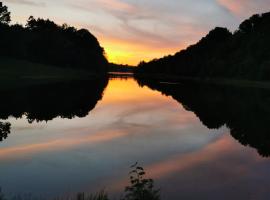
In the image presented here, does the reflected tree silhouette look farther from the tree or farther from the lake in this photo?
the tree

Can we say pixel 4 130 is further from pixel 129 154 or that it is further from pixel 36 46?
pixel 36 46

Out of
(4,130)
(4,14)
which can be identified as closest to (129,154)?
(4,130)

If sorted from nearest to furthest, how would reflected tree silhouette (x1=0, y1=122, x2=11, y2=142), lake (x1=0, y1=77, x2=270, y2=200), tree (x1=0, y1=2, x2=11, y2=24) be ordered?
lake (x1=0, y1=77, x2=270, y2=200) < reflected tree silhouette (x1=0, y1=122, x2=11, y2=142) < tree (x1=0, y1=2, x2=11, y2=24)

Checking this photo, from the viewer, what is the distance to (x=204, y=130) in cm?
2914

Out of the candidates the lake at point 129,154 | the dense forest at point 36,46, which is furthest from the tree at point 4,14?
the lake at point 129,154

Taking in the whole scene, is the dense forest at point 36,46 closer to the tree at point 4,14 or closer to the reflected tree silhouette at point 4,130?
the tree at point 4,14

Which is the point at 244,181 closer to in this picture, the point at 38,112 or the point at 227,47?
the point at 38,112

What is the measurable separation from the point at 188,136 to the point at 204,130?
10.1 feet

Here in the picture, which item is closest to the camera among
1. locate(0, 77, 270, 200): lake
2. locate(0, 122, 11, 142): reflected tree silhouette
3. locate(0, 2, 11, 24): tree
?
locate(0, 77, 270, 200): lake

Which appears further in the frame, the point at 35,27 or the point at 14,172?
the point at 35,27

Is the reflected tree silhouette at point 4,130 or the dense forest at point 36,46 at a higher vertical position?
the dense forest at point 36,46

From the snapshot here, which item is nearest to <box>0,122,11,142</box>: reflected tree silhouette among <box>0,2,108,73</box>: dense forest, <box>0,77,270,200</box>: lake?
<box>0,77,270,200</box>: lake

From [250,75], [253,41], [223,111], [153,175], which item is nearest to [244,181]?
[153,175]

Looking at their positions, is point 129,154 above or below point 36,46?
below
